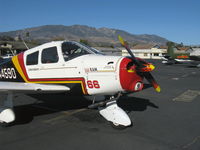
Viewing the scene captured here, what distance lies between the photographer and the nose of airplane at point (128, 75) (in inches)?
186

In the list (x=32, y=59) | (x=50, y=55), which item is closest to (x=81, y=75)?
(x=50, y=55)

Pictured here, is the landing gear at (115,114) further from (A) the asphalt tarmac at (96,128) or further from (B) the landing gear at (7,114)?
(B) the landing gear at (7,114)

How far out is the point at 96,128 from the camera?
5562mm

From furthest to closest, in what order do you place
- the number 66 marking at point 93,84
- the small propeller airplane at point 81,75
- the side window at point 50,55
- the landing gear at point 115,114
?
the side window at point 50,55
the landing gear at point 115,114
the number 66 marking at point 93,84
the small propeller airplane at point 81,75

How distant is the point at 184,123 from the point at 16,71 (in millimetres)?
5723

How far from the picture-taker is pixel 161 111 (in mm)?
7262

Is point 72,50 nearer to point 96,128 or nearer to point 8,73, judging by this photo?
point 96,128

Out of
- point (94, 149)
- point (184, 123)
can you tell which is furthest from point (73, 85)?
point (184, 123)

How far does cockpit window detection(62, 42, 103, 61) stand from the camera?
18.8 feet

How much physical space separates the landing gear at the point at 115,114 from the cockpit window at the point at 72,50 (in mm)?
1500

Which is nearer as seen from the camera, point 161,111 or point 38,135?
point 38,135

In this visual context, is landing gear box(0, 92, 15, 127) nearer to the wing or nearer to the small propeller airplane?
the small propeller airplane

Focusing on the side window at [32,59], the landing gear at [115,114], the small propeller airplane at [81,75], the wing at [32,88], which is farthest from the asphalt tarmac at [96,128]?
the side window at [32,59]

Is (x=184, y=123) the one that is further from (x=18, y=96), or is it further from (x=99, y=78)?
(x=18, y=96)
